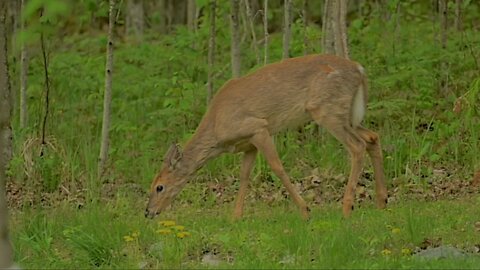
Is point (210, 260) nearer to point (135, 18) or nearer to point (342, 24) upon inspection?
point (342, 24)

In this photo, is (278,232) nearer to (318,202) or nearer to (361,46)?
(318,202)

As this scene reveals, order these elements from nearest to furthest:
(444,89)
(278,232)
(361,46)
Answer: (278,232), (444,89), (361,46)

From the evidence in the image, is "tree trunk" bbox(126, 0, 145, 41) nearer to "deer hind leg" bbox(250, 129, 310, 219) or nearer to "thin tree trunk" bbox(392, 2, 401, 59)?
"thin tree trunk" bbox(392, 2, 401, 59)

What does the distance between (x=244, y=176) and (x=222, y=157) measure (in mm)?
1872

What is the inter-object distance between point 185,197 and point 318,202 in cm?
140

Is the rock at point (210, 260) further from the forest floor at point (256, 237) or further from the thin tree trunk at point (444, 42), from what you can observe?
the thin tree trunk at point (444, 42)

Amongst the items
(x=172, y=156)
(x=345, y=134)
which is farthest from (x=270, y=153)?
(x=172, y=156)

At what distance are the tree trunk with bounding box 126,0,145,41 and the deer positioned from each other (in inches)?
436

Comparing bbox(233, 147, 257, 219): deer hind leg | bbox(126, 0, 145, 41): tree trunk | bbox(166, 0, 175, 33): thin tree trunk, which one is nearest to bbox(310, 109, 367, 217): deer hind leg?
bbox(233, 147, 257, 219): deer hind leg

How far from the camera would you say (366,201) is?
33.2 ft

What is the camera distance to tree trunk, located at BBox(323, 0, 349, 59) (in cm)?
1117

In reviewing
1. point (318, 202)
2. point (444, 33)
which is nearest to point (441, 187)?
point (318, 202)

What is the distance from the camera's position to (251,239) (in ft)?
25.6

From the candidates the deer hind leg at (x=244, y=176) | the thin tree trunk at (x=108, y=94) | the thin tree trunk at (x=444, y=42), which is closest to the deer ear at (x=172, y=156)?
the deer hind leg at (x=244, y=176)
